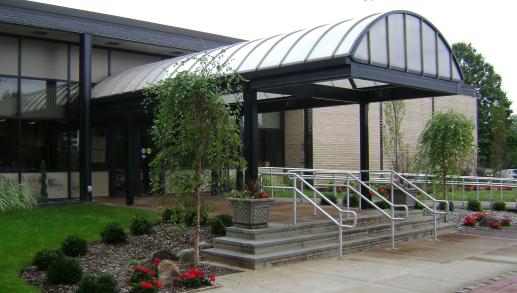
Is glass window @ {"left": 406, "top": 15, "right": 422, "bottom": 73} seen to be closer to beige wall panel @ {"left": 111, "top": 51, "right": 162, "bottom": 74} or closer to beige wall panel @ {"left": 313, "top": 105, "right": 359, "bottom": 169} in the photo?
beige wall panel @ {"left": 111, "top": 51, "right": 162, "bottom": 74}

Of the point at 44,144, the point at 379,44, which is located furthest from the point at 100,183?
the point at 379,44

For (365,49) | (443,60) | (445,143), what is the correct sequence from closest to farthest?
1. (365,49)
2. (443,60)
3. (445,143)

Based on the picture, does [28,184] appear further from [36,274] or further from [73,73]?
[36,274]

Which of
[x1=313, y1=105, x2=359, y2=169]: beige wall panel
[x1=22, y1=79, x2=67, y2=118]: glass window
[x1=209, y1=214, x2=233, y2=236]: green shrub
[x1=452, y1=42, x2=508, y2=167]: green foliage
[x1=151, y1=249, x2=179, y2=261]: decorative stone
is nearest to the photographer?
[x1=151, y1=249, x2=179, y2=261]: decorative stone

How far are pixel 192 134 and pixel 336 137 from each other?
747 inches

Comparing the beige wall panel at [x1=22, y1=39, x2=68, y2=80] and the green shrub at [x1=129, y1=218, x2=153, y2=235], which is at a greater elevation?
the beige wall panel at [x1=22, y1=39, x2=68, y2=80]

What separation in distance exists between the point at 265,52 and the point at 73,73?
9406 millimetres

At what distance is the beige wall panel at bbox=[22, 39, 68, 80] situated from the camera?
17.5 meters

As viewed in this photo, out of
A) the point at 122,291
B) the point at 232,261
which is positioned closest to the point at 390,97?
the point at 232,261

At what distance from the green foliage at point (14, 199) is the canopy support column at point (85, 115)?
2090mm

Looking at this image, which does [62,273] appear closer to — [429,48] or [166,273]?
[166,273]

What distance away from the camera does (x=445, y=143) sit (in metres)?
15.3

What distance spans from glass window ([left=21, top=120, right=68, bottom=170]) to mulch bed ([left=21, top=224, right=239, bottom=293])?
716 centimetres

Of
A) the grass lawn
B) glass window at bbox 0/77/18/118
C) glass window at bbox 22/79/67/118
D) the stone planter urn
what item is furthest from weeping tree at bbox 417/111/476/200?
glass window at bbox 0/77/18/118
